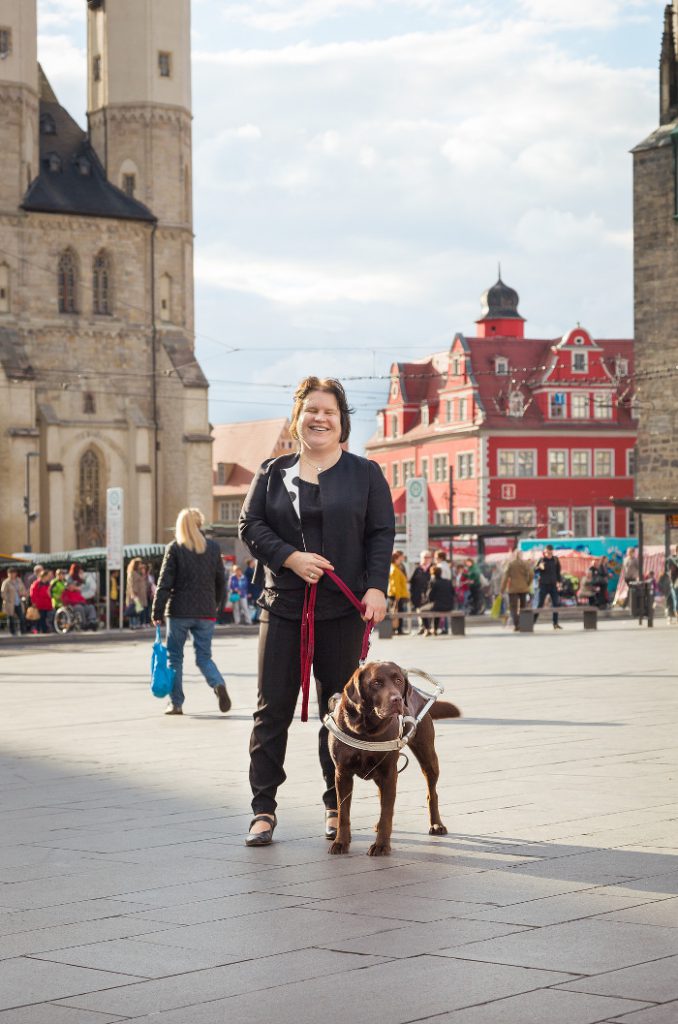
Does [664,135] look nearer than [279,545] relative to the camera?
No

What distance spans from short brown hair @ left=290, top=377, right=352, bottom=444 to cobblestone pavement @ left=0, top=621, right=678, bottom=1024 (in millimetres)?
1746

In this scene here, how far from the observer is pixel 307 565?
736 centimetres

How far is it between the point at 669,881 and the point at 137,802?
349 centimetres

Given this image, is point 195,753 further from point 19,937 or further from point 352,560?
point 19,937

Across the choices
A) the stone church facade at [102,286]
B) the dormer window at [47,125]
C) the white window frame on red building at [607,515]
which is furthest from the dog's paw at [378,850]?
the white window frame on red building at [607,515]

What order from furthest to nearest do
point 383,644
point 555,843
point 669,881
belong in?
point 383,644 < point 555,843 < point 669,881

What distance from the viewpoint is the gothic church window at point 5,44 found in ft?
228

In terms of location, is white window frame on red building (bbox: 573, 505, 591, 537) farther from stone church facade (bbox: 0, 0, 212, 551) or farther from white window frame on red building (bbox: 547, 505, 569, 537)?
stone church facade (bbox: 0, 0, 212, 551)

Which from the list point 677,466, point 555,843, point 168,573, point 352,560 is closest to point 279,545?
point 352,560

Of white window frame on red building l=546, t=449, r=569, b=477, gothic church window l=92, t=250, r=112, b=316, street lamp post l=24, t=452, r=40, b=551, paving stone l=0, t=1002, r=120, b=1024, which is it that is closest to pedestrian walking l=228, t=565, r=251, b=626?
street lamp post l=24, t=452, r=40, b=551

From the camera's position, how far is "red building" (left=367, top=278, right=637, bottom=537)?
8781 centimetres

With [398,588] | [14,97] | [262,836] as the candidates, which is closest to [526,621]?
[398,588]

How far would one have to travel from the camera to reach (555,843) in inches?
283

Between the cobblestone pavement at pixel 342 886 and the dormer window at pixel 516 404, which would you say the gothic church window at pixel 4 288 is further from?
the cobblestone pavement at pixel 342 886
